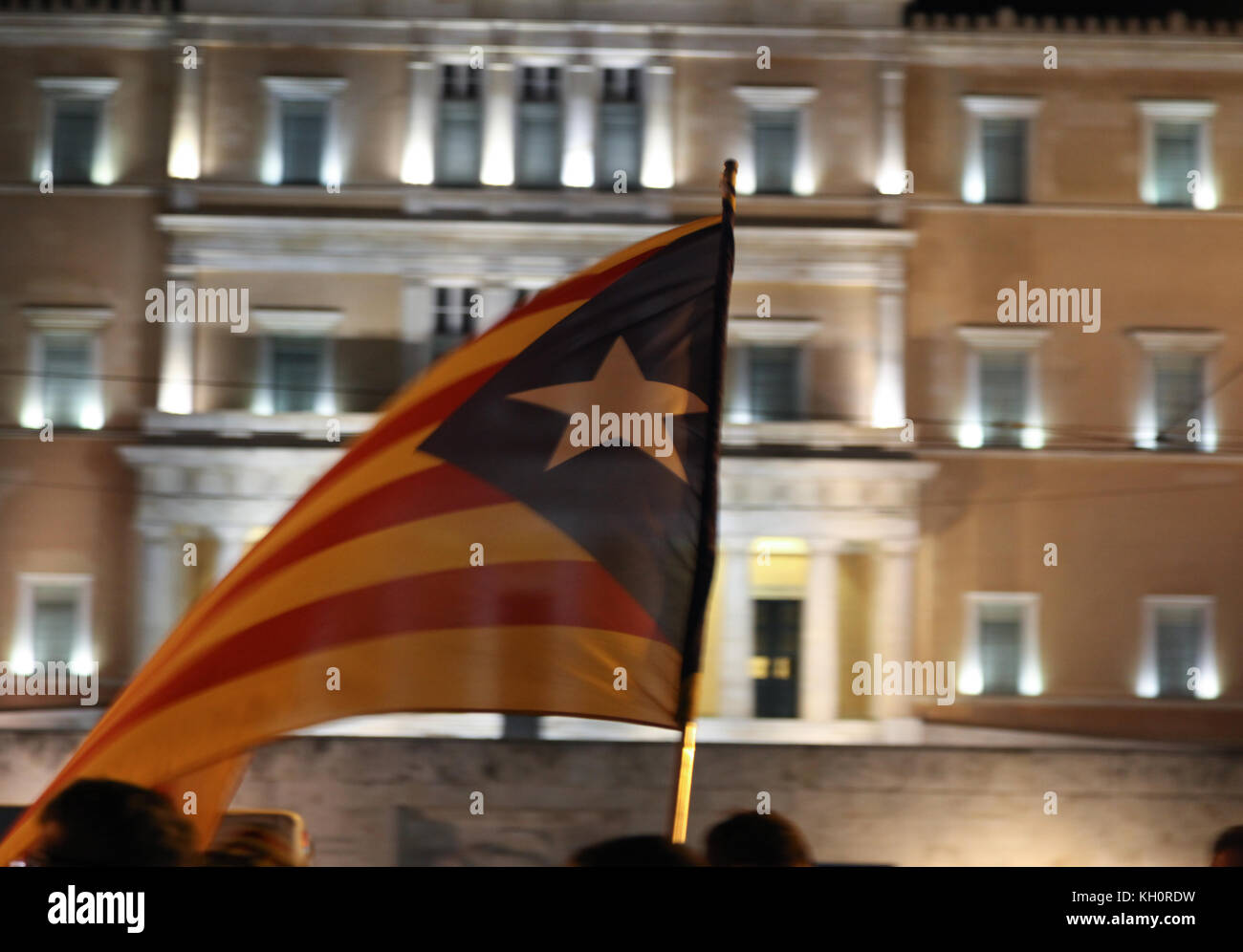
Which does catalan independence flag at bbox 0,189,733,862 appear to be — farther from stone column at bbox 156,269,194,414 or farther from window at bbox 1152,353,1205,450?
window at bbox 1152,353,1205,450

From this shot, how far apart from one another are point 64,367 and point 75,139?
413 cm

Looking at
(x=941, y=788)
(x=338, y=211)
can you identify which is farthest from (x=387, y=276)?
(x=941, y=788)

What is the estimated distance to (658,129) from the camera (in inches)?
965

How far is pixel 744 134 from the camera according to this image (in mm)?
24781

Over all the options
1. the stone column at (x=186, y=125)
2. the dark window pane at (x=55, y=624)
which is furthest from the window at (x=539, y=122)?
the dark window pane at (x=55, y=624)

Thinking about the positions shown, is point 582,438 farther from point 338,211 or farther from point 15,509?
point 15,509

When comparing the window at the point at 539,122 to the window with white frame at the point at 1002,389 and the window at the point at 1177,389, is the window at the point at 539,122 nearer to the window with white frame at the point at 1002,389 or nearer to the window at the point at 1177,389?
the window with white frame at the point at 1002,389

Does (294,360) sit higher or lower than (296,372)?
higher

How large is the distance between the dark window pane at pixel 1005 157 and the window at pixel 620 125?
20.7ft

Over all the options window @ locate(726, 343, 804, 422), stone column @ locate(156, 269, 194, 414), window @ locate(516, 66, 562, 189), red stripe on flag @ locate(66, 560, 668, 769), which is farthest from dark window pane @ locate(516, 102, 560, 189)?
red stripe on flag @ locate(66, 560, 668, 769)

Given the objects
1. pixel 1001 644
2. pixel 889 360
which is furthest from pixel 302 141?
pixel 1001 644

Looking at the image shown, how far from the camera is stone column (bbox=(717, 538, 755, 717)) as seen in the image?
23250 mm

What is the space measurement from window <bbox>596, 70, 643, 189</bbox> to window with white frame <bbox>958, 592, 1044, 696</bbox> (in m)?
9.62
